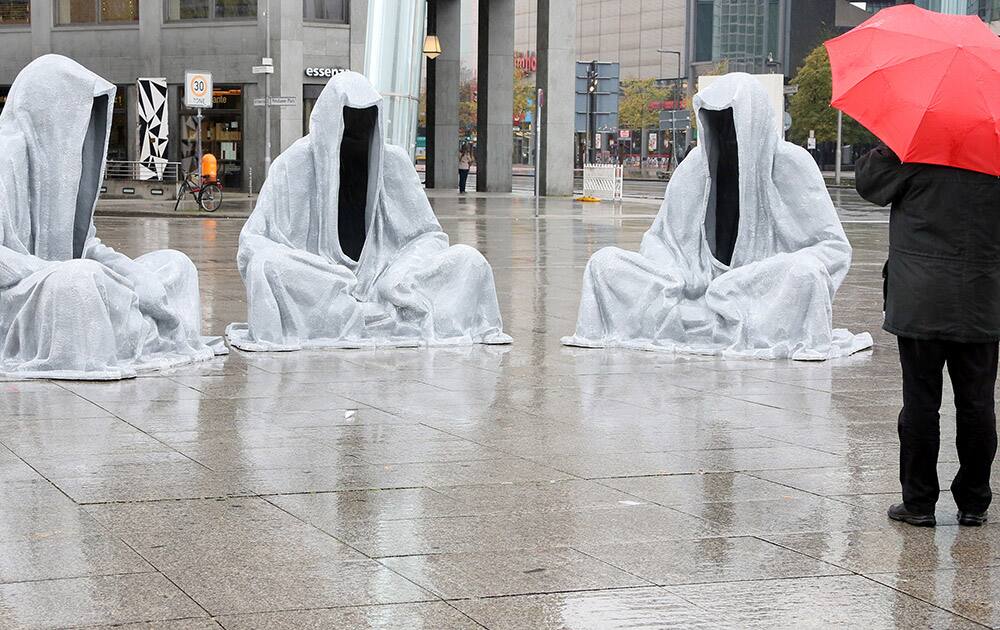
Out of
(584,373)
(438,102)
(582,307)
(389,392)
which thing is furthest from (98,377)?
(438,102)

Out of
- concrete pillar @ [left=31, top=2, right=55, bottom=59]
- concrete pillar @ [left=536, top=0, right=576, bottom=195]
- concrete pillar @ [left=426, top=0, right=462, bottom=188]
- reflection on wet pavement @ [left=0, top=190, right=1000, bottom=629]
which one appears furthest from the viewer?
concrete pillar @ [left=426, top=0, right=462, bottom=188]

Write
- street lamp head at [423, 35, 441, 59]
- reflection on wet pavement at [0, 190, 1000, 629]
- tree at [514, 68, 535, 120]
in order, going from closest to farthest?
reflection on wet pavement at [0, 190, 1000, 629]
street lamp head at [423, 35, 441, 59]
tree at [514, 68, 535, 120]

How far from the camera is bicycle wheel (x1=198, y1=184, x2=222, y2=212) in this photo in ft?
110

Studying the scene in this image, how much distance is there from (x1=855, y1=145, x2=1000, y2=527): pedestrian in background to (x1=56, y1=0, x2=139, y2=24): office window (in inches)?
1648

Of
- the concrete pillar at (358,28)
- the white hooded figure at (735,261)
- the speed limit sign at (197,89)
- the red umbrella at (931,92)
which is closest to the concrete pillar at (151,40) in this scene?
Result: the concrete pillar at (358,28)

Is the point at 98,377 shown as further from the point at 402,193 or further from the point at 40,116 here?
the point at 402,193

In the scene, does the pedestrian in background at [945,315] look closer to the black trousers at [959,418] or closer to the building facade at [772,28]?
the black trousers at [959,418]

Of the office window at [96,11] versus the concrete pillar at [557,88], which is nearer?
the concrete pillar at [557,88]

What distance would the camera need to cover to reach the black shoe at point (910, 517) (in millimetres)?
5855

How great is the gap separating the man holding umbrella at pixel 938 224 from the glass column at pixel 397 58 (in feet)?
126

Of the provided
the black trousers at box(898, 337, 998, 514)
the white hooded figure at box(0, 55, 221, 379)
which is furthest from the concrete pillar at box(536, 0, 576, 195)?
the black trousers at box(898, 337, 998, 514)

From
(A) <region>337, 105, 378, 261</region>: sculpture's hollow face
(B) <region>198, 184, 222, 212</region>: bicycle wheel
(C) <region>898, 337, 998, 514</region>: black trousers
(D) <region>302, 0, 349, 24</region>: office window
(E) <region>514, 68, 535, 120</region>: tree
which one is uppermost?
(D) <region>302, 0, 349, 24</region>: office window

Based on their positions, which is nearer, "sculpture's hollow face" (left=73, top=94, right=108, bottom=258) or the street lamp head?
"sculpture's hollow face" (left=73, top=94, right=108, bottom=258)

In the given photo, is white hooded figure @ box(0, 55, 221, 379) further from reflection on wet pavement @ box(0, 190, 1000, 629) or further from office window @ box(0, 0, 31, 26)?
office window @ box(0, 0, 31, 26)
